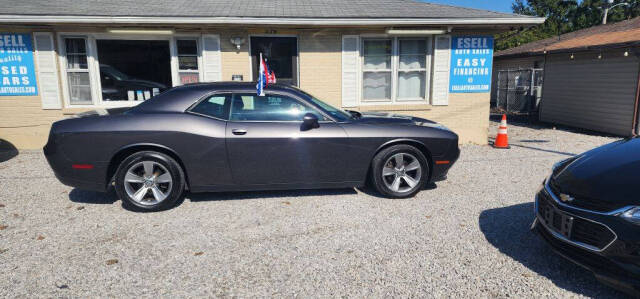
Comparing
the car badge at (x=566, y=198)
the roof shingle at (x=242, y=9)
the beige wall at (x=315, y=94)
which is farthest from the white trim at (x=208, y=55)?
the car badge at (x=566, y=198)

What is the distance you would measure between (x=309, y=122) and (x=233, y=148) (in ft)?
3.04

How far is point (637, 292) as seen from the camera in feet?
7.62

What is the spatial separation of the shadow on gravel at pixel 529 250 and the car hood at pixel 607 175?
2.14ft

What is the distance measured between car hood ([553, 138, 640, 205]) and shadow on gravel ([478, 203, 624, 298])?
654mm

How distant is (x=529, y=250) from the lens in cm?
335

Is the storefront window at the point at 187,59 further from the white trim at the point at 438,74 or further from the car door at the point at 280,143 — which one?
the white trim at the point at 438,74

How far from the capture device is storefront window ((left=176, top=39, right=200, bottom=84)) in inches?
321

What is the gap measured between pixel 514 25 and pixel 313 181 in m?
6.37

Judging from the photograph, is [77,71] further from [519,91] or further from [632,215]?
[519,91]

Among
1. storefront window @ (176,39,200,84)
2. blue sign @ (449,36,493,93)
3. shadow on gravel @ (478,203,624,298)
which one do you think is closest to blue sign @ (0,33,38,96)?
storefront window @ (176,39,200,84)

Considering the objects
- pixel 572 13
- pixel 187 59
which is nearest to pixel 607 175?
pixel 187 59

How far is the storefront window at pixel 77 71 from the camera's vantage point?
7969mm

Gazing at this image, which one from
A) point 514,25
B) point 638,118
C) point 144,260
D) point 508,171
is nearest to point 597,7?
point 638,118

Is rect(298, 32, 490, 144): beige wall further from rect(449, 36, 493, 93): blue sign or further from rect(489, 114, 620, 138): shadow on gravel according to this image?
rect(489, 114, 620, 138): shadow on gravel
